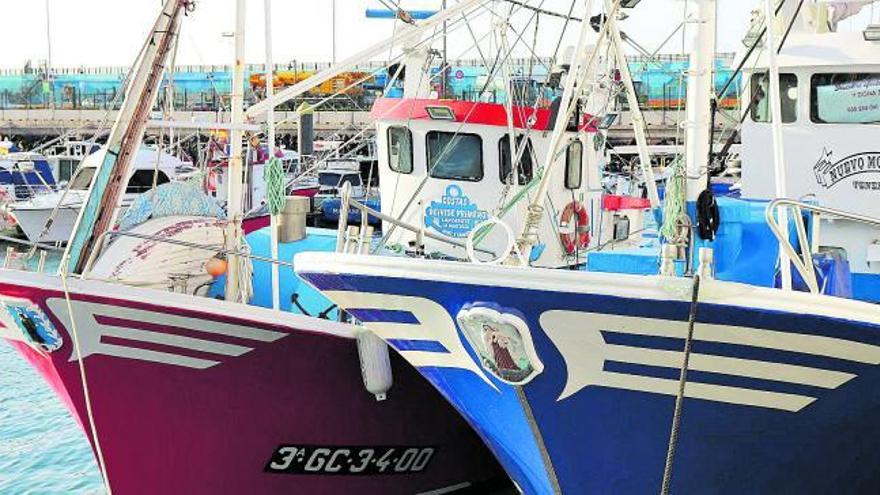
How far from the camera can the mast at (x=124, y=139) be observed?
6965 millimetres

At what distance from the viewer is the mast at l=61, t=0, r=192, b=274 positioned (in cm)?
696

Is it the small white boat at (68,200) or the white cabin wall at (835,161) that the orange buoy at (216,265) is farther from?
the small white boat at (68,200)

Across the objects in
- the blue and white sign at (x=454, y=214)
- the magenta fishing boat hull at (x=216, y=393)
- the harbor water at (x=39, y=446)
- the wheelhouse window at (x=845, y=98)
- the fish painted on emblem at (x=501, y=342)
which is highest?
the wheelhouse window at (x=845, y=98)

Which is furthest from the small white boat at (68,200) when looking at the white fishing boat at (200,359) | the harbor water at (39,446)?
the white fishing boat at (200,359)

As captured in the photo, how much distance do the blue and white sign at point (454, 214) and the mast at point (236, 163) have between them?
3679 millimetres

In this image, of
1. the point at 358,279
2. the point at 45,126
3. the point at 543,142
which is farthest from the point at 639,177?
the point at 45,126

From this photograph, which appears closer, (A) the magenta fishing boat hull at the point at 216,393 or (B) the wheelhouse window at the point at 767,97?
(A) the magenta fishing boat hull at the point at 216,393

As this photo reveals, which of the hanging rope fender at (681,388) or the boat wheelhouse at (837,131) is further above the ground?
the boat wheelhouse at (837,131)

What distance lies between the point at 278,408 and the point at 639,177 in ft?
69.7

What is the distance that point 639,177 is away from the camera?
27578 millimetres

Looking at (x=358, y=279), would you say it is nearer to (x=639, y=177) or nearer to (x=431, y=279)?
(x=431, y=279)

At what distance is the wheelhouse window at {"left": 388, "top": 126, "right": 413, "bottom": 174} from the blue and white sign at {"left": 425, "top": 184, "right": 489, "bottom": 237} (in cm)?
56

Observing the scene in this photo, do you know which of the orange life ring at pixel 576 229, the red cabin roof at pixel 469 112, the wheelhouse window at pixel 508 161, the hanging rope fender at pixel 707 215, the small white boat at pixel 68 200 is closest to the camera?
the hanging rope fender at pixel 707 215

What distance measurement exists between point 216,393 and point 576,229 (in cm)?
540
